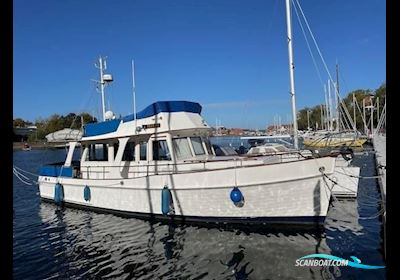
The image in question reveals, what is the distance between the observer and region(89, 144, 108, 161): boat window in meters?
16.2

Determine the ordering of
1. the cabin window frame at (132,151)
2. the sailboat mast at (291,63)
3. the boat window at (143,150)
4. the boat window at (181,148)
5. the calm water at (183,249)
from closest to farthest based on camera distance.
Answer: the calm water at (183,249), the boat window at (181,148), the boat window at (143,150), the cabin window frame at (132,151), the sailboat mast at (291,63)

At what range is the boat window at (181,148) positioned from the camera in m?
14.2

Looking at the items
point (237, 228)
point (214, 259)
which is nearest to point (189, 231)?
point (237, 228)

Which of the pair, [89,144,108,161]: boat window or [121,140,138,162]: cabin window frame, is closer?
[121,140,138,162]: cabin window frame

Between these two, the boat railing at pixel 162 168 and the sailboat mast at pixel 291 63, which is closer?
the boat railing at pixel 162 168

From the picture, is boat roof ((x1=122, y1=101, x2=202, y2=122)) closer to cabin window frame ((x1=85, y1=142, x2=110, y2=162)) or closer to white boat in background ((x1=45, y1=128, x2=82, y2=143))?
cabin window frame ((x1=85, y1=142, x2=110, y2=162))

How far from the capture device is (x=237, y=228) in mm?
11773

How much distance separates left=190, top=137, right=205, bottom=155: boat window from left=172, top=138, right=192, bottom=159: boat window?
31cm

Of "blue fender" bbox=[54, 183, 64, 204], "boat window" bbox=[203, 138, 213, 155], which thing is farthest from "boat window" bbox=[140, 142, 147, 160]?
"blue fender" bbox=[54, 183, 64, 204]

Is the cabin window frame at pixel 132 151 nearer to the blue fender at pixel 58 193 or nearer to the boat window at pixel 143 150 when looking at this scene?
the boat window at pixel 143 150

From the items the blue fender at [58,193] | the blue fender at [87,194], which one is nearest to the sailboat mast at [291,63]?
the blue fender at [87,194]

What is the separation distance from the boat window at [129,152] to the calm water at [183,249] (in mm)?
2661

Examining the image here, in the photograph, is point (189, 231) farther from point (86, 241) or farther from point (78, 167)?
point (78, 167)
